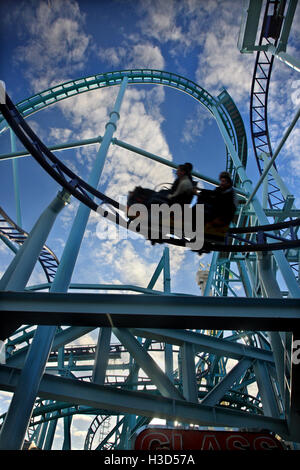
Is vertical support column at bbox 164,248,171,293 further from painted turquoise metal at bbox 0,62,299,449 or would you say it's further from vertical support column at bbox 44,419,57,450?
vertical support column at bbox 44,419,57,450

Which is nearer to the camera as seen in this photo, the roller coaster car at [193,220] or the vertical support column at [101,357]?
the roller coaster car at [193,220]

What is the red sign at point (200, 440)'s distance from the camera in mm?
2891

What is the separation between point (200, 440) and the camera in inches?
117

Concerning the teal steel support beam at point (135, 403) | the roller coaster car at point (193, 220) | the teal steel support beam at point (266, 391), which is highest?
the roller coaster car at point (193, 220)

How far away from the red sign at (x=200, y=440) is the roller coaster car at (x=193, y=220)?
2543mm

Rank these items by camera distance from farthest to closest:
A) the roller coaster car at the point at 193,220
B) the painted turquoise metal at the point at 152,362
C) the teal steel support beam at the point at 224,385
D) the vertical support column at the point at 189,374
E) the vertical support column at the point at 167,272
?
the vertical support column at the point at 167,272 < the teal steel support beam at the point at 224,385 < the vertical support column at the point at 189,374 < the roller coaster car at the point at 193,220 < the painted turquoise metal at the point at 152,362

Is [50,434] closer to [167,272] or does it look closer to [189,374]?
[167,272]

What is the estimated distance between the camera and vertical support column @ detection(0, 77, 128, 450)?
3.41 metres

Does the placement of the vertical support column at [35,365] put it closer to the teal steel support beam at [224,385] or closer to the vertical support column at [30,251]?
the vertical support column at [30,251]

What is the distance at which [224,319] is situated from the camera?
294 centimetres

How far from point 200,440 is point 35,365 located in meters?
2.17

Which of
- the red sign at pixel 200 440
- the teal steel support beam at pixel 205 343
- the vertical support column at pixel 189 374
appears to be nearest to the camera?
the red sign at pixel 200 440

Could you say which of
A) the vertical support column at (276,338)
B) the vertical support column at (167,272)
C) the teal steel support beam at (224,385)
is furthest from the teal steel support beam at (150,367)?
the vertical support column at (167,272)

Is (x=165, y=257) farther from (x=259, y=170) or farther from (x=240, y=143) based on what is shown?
(x=240, y=143)
